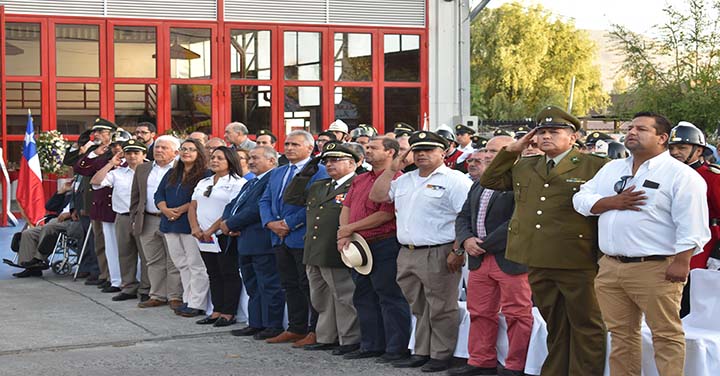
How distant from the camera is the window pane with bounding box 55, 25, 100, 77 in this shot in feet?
69.2

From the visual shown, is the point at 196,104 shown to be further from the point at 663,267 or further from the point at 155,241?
the point at 663,267

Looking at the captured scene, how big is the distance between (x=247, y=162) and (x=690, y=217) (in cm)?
575

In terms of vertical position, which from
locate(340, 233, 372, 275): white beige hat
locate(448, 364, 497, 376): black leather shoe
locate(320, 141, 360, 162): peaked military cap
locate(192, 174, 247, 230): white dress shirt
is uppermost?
locate(320, 141, 360, 162): peaked military cap

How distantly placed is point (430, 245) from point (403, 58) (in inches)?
590

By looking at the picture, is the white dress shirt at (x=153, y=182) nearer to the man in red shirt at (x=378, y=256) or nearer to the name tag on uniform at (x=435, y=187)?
the man in red shirt at (x=378, y=256)

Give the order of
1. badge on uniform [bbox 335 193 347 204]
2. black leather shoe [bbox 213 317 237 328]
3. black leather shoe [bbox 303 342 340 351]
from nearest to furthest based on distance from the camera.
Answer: badge on uniform [bbox 335 193 347 204]
black leather shoe [bbox 303 342 340 351]
black leather shoe [bbox 213 317 237 328]

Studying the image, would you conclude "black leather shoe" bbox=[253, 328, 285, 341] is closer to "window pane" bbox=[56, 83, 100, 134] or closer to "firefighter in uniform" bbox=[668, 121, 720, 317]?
"firefighter in uniform" bbox=[668, 121, 720, 317]

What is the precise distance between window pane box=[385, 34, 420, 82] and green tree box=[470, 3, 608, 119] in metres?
24.6

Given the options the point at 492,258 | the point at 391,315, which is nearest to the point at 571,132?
the point at 492,258

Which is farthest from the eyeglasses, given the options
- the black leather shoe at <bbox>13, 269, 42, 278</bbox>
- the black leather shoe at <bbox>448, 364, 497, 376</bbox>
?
the black leather shoe at <bbox>13, 269, 42, 278</bbox>

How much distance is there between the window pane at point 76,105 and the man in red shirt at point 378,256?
13456 mm

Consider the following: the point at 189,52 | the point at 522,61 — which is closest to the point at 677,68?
the point at 189,52

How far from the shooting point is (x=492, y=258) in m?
8.01

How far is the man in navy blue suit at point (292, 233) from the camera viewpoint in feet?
31.6
